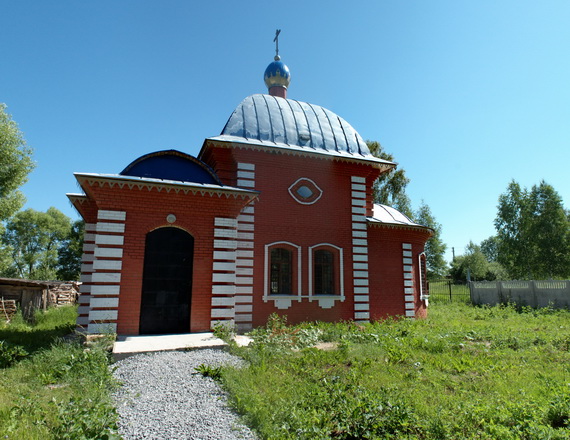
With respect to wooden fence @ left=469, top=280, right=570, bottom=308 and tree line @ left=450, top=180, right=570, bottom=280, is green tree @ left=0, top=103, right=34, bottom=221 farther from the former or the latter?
tree line @ left=450, top=180, right=570, bottom=280

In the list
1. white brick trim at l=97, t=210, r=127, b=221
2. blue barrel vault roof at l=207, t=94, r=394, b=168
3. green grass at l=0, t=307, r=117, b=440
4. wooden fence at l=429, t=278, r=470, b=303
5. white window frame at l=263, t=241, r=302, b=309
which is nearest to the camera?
green grass at l=0, t=307, r=117, b=440

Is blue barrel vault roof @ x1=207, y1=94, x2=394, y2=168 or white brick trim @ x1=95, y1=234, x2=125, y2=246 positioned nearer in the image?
white brick trim @ x1=95, y1=234, x2=125, y2=246

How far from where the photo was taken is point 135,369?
6219mm

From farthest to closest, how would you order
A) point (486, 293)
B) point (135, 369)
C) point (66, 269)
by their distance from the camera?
1. point (66, 269)
2. point (486, 293)
3. point (135, 369)

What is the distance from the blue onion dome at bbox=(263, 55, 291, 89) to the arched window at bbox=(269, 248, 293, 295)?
814 cm

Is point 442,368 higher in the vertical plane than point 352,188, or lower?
lower

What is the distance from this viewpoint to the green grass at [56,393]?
3.88 m

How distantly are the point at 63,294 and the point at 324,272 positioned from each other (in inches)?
722

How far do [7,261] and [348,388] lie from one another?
2691 cm

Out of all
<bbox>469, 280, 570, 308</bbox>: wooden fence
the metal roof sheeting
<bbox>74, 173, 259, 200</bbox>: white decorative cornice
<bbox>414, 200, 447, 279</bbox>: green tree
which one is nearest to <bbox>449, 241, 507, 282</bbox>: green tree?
<bbox>414, 200, 447, 279</bbox>: green tree

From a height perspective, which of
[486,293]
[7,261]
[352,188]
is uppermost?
[352,188]

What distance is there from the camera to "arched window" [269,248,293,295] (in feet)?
37.1

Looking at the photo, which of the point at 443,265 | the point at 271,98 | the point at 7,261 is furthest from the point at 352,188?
the point at 443,265

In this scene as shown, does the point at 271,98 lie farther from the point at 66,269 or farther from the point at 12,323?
the point at 66,269
